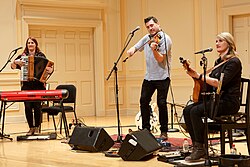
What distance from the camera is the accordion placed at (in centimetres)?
649

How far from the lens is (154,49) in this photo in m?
5.43

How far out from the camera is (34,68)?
21.5 ft

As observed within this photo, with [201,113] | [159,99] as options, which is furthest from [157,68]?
[201,113]

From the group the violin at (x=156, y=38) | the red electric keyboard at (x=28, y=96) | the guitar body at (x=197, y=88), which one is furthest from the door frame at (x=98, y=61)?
the guitar body at (x=197, y=88)

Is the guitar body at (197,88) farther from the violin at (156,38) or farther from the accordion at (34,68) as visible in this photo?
the accordion at (34,68)

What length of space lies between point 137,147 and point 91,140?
799mm

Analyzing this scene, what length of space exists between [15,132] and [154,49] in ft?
10.6

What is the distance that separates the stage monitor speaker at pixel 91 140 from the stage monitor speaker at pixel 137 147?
516mm

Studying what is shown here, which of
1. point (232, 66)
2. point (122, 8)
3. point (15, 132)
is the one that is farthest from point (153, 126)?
point (122, 8)

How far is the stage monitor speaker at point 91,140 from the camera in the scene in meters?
5.13

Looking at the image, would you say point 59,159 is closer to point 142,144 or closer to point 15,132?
point 142,144

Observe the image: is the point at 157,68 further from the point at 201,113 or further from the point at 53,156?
the point at 53,156

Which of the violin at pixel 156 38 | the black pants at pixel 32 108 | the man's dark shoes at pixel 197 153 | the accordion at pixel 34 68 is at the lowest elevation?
the man's dark shoes at pixel 197 153

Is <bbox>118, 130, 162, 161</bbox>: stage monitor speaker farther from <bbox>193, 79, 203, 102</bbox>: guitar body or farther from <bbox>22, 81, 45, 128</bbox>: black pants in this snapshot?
<bbox>22, 81, 45, 128</bbox>: black pants
